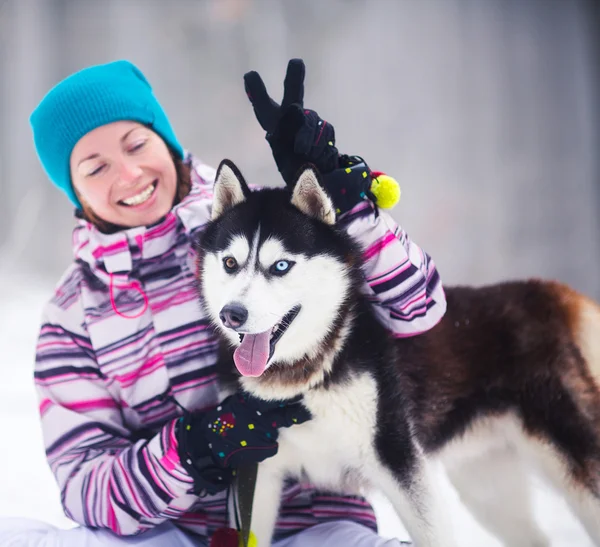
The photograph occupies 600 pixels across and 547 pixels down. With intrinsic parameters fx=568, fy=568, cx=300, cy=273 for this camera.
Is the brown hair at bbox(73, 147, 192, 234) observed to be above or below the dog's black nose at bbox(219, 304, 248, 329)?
above

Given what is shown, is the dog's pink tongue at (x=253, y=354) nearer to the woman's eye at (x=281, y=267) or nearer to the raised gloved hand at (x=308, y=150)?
the woman's eye at (x=281, y=267)

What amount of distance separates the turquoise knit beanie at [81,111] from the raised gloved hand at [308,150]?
41 cm

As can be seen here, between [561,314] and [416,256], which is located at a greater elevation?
[416,256]

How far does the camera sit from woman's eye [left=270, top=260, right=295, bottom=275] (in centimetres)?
115

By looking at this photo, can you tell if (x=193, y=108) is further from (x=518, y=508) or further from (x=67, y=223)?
(x=518, y=508)

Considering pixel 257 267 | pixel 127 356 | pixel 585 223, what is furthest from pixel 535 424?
pixel 585 223

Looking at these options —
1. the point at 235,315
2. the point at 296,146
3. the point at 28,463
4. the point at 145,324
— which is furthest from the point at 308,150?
the point at 28,463

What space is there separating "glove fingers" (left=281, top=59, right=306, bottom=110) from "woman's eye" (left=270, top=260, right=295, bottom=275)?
336 mm

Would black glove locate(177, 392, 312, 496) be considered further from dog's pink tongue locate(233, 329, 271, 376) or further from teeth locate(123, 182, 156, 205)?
teeth locate(123, 182, 156, 205)

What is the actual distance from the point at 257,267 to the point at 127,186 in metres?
0.47

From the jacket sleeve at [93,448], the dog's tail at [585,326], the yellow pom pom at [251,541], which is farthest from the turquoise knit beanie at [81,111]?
the dog's tail at [585,326]

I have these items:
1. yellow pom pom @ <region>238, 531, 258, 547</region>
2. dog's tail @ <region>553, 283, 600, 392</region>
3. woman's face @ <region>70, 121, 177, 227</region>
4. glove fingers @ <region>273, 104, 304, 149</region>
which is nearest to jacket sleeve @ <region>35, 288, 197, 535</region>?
yellow pom pom @ <region>238, 531, 258, 547</region>

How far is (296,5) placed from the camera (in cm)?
344

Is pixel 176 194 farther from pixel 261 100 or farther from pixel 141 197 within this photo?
pixel 261 100
